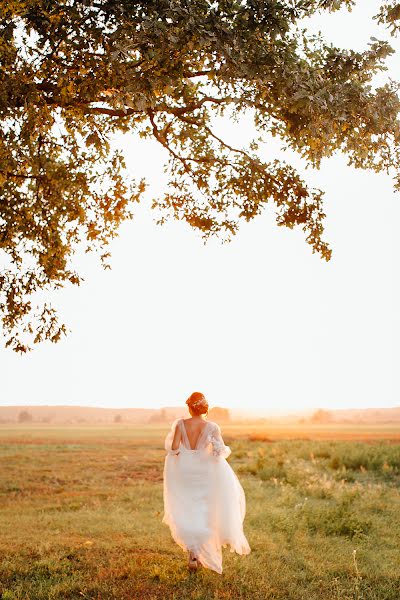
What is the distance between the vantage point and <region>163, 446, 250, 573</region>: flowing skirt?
10.6 m

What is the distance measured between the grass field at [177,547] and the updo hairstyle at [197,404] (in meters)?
2.49

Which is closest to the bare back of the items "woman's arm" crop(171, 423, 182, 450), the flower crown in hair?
"woman's arm" crop(171, 423, 182, 450)

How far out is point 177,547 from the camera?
505 inches

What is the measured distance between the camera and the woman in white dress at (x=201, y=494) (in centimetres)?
1059

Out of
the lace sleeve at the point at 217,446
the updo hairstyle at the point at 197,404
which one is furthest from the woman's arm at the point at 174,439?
the lace sleeve at the point at 217,446

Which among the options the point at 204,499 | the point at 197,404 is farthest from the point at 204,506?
the point at 197,404

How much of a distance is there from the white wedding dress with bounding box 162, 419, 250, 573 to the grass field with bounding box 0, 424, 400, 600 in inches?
19.8

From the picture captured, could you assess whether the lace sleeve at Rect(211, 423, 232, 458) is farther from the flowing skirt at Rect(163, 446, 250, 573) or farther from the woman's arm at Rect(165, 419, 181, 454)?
the woman's arm at Rect(165, 419, 181, 454)

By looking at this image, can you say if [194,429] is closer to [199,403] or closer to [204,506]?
[199,403]

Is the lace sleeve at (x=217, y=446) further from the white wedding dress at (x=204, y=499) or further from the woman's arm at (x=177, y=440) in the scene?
the woman's arm at (x=177, y=440)

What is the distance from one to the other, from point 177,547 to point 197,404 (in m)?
3.39

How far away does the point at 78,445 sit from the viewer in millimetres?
45469

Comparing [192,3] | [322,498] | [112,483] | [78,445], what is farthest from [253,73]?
[78,445]

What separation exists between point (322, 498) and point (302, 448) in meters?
16.1
